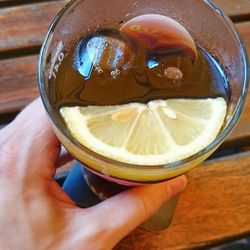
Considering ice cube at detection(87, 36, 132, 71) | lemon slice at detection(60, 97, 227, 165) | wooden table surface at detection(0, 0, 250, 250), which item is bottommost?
wooden table surface at detection(0, 0, 250, 250)

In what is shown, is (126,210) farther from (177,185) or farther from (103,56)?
(103,56)

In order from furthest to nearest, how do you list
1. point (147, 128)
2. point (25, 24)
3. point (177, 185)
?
point (25, 24) → point (177, 185) → point (147, 128)

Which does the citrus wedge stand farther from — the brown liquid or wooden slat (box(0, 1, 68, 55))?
wooden slat (box(0, 1, 68, 55))

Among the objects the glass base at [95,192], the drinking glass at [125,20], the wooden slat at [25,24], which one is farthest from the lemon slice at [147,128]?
the wooden slat at [25,24]

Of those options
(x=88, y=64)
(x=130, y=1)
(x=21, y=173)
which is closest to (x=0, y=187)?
(x=21, y=173)

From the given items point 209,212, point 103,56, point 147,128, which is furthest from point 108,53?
point 209,212

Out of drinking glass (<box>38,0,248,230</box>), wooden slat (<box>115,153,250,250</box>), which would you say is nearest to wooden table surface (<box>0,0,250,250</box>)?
wooden slat (<box>115,153,250,250</box>)

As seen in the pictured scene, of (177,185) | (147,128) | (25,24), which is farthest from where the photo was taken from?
(25,24)

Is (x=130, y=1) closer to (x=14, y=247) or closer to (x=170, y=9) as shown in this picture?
(x=170, y=9)
